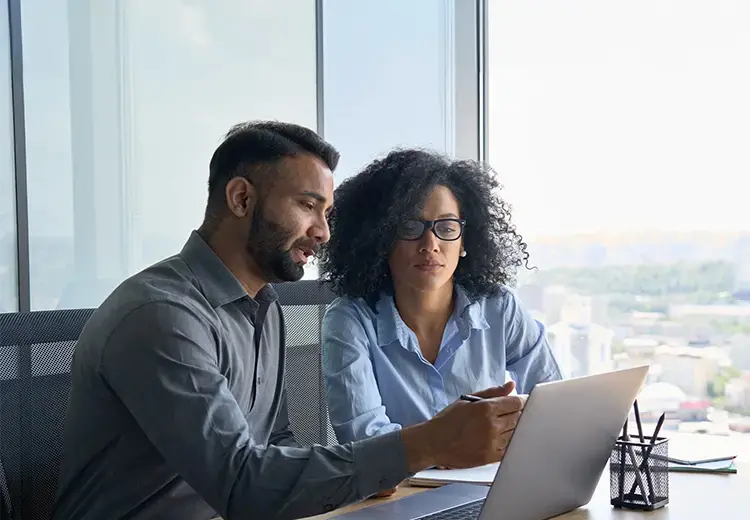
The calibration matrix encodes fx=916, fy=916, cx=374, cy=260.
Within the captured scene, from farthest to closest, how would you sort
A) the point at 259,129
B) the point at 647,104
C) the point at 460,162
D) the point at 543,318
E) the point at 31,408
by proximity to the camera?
the point at 543,318 → the point at 647,104 → the point at 460,162 → the point at 259,129 → the point at 31,408

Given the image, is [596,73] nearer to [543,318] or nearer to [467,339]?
[543,318]

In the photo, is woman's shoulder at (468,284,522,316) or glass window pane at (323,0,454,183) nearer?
woman's shoulder at (468,284,522,316)

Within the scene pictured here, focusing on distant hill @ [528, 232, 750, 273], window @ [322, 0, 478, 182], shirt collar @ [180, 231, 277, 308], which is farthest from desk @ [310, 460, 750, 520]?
window @ [322, 0, 478, 182]

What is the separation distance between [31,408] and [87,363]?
0.11 metres

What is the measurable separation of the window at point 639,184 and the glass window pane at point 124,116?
3.21ft

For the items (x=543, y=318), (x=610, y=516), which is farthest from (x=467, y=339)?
(x=543, y=318)

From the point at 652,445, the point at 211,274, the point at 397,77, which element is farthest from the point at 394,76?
the point at 652,445

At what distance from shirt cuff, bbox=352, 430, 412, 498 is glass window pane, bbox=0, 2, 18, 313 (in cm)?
131

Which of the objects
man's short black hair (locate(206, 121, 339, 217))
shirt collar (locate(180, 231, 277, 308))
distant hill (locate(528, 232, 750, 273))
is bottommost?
distant hill (locate(528, 232, 750, 273))

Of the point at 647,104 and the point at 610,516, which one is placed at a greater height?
the point at 647,104

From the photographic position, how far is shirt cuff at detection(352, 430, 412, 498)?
1.32 meters

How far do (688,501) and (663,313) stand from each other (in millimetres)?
1633

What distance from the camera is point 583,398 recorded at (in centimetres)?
135

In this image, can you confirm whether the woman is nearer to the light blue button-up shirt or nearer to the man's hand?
the light blue button-up shirt
